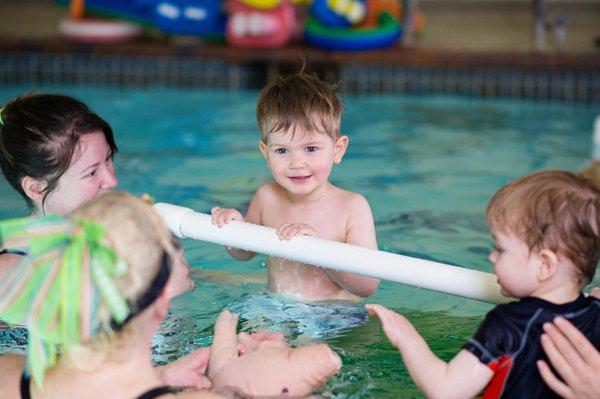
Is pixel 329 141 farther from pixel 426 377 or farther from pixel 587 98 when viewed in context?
pixel 587 98

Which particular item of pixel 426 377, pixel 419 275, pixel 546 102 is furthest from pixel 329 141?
pixel 546 102

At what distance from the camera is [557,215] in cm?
246

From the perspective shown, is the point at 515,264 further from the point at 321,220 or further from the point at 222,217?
the point at 321,220

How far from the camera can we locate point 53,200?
139 inches

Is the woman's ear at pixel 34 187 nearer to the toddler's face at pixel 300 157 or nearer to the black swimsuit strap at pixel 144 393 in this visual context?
the toddler's face at pixel 300 157

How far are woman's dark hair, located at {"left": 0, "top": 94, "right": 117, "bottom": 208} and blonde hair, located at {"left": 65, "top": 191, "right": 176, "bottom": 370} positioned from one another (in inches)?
53.0

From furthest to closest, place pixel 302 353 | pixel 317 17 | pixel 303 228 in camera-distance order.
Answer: pixel 317 17, pixel 303 228, pixel 302 353

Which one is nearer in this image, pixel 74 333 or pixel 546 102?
pixel 74 333

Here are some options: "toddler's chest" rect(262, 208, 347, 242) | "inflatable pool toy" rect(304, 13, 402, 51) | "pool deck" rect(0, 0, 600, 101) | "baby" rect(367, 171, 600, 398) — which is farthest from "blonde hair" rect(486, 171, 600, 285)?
"inflatable pool toy" rect(304, 13, 402, 51)

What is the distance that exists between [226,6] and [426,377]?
743 cm

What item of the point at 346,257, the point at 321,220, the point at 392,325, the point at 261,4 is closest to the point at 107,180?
the point at 321,220

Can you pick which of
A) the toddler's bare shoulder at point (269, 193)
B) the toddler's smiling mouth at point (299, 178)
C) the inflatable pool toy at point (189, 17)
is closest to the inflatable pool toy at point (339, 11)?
the inflatable pool toy at point (189, 17)

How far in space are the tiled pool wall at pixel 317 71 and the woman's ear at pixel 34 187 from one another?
5668 mm

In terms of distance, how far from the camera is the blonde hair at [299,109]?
3.55 metres
